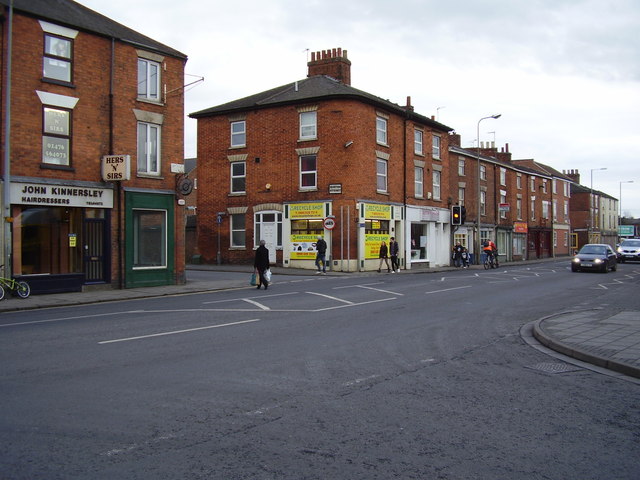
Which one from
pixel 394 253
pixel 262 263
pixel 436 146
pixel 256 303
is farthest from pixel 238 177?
pixel 256 303

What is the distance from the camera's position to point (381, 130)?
34156mm

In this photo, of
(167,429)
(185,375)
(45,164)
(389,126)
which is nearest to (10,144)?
(45,164)

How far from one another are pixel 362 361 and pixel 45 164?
14648 millimetres

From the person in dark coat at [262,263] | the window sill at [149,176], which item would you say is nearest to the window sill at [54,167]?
the window sill at [149,176]

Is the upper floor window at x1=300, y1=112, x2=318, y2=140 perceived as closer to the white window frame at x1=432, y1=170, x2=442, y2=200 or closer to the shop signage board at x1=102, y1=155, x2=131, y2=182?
the white window frame at x1=432, y1=170, x2=442, y2=200

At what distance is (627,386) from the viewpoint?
693cm

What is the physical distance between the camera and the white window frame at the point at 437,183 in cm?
4024

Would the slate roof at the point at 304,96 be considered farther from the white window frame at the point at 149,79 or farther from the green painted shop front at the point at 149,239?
the green painted shop front at the point at 149,239

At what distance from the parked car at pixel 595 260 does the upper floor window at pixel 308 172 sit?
15.1m

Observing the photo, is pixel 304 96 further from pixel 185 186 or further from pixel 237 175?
pixel 185 186

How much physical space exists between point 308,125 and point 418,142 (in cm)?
924

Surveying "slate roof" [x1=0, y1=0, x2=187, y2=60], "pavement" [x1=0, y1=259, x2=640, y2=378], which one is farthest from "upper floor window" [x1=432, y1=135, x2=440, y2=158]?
"pavement" [x1=0, y1=259, x2=640, y2=378]

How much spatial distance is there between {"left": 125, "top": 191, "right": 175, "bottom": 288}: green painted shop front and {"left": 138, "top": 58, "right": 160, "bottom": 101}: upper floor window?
3845 millimetres

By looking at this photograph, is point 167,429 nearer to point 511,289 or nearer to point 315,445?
point 315,445
